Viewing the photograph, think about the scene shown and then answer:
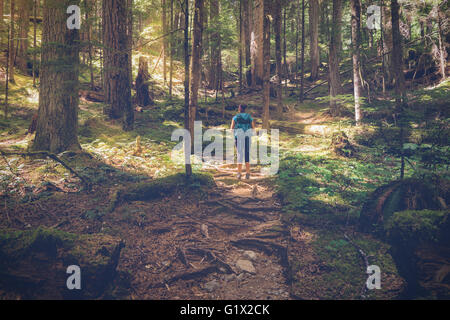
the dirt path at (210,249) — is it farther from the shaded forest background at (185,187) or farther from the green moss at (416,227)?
the green moss at (416,227)

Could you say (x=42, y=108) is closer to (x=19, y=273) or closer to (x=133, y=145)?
(x=133, y=145)

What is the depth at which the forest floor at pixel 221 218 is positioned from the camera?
4.64 meters

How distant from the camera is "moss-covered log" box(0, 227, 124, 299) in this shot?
12.1ft

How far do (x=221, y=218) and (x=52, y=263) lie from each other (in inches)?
146

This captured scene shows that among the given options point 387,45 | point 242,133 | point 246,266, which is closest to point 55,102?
point 242,133


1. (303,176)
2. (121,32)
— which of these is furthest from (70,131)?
(303,176)

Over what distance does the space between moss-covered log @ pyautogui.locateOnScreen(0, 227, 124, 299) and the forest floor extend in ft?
1.12

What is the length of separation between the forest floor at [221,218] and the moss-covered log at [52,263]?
342 mm

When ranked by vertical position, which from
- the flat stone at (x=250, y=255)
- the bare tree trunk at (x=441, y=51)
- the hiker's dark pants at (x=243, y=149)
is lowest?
the flat stone at (x=250, y=255)

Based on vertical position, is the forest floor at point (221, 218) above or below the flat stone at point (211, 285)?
above

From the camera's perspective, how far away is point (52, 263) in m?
4.12

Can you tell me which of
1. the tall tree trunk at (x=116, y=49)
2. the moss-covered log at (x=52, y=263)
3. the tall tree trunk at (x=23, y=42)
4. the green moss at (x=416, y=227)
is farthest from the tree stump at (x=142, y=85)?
the green moss at (x=416, y=227)

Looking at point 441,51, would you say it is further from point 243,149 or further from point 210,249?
point 210,249

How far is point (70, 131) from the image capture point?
30.8ft
